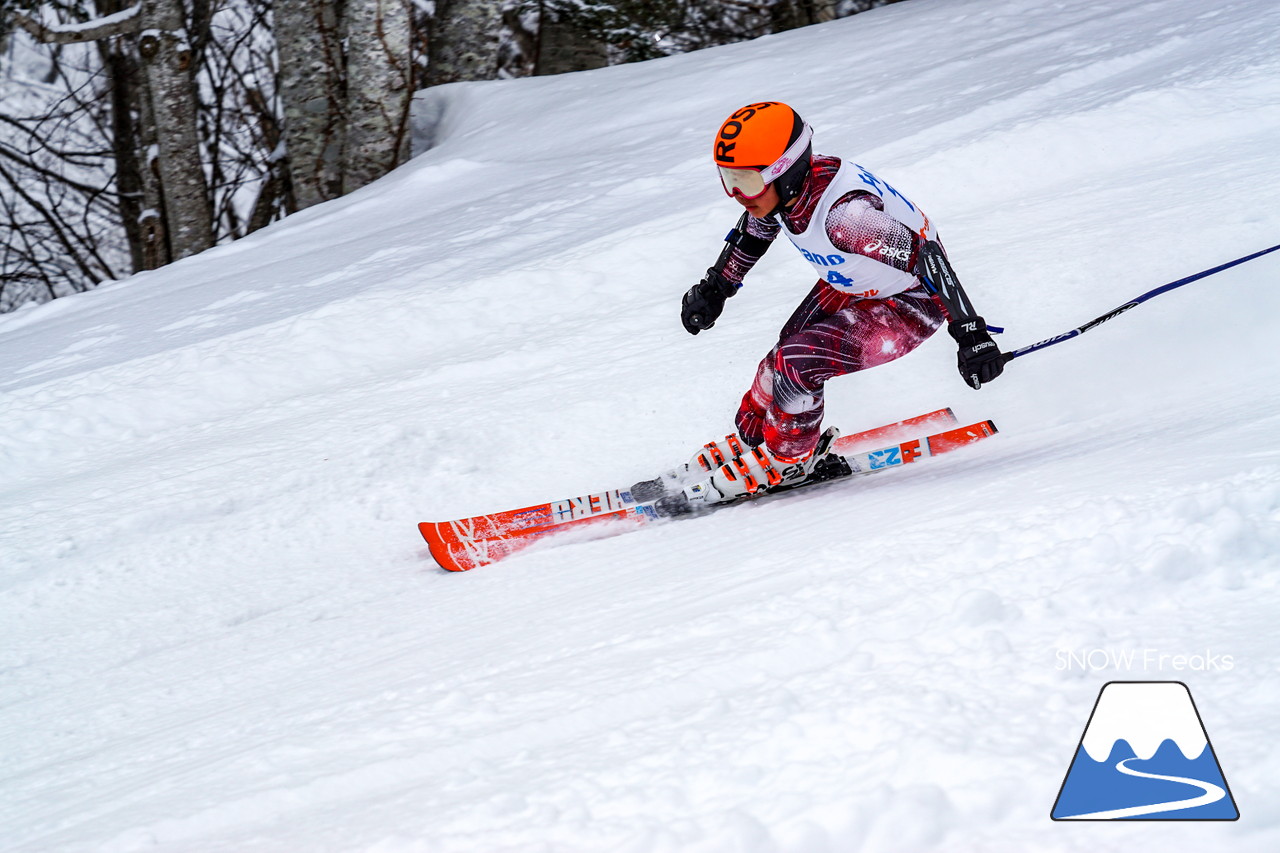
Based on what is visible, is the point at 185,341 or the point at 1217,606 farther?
the point at 185,341

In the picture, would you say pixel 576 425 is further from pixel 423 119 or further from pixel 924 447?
pixel 423 119

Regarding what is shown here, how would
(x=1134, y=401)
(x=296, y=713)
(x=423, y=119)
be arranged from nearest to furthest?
(x=296, y=713) < (x=1134, y=401) < (x=423, y=119)

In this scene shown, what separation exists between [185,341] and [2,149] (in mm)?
7705

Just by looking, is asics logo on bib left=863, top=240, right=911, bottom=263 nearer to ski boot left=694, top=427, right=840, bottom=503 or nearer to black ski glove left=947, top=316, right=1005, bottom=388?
black ski glove left=947, top=316, right=1005, bottom=388

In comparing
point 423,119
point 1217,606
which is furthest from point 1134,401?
point 423,119

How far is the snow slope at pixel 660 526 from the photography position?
182 centimetres

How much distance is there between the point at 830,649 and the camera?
2.11 meters

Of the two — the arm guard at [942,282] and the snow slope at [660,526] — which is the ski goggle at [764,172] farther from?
the snow slope at [660,526]

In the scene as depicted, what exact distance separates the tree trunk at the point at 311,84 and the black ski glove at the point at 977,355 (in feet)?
21.8

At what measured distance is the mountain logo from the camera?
151cm

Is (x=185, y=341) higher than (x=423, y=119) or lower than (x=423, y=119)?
lower

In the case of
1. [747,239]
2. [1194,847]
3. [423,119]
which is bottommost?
[1194,847]

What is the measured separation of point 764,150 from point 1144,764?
7.47 feet

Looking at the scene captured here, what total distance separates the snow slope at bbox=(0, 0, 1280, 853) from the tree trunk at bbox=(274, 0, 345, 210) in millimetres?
1051
